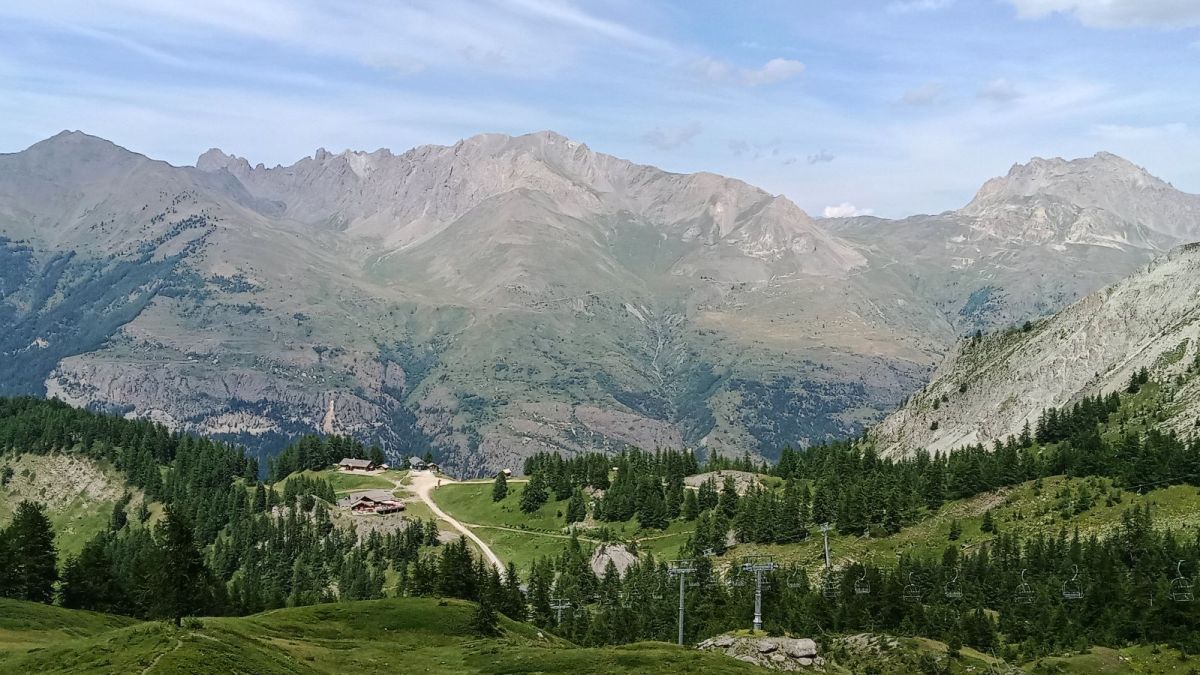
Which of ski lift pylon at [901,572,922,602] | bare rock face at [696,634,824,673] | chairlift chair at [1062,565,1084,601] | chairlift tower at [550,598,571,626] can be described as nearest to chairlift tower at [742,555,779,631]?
bare rock face at [696,634,824,673]

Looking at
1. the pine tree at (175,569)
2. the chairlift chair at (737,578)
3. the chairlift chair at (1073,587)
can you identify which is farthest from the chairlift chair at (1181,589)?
the pine tree at (175,569)

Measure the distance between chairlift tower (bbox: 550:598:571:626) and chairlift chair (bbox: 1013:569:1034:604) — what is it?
6580cm

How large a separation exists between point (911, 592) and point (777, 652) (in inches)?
1597

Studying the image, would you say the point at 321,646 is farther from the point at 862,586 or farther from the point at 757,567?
the point at 862,586

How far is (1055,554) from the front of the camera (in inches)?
5763

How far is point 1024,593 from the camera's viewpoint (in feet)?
448

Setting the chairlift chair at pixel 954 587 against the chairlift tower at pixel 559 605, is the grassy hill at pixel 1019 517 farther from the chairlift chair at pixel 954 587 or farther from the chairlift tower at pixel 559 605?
the chairlift tower at pixel 559 605

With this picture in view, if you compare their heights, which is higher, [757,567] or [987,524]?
[757,567]

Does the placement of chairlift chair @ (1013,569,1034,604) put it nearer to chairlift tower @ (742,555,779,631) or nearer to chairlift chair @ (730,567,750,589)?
chairlift tower @ (742,555,779,631)

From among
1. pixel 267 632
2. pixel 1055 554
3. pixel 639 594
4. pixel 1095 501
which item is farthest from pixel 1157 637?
pixel 267 632

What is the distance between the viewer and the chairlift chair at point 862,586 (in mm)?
134250

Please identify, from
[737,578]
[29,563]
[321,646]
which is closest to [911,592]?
[737,578]

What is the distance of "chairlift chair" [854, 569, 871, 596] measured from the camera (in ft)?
440

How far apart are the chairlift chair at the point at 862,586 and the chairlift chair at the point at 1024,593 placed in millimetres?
19680
